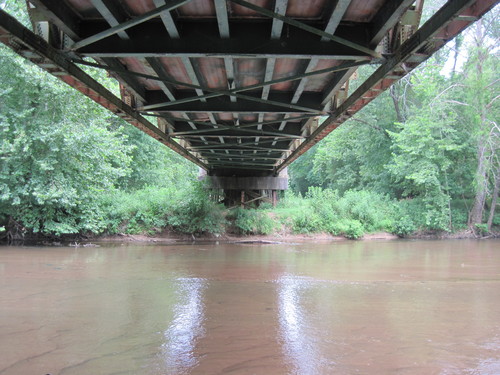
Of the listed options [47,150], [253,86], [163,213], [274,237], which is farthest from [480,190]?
[47,150]

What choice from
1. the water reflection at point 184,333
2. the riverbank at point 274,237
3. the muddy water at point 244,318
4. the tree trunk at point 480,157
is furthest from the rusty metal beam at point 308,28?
the tree trunk at point 480,157

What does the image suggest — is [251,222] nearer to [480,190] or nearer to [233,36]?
[480,190]

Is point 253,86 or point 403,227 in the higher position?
point 253,86

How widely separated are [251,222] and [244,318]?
14369mm

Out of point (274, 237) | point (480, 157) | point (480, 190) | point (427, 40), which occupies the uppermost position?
point (480, 157)

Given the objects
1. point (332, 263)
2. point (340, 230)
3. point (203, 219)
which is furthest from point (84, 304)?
point (340, 230)

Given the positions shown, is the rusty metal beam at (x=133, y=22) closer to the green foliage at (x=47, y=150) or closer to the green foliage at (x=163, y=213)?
the green foliage at (x=47, y=150)

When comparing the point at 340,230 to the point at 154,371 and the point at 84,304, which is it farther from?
the point at 154,371

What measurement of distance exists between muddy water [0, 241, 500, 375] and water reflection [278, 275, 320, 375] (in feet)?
0.06

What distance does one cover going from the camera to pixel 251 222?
66.6 feet

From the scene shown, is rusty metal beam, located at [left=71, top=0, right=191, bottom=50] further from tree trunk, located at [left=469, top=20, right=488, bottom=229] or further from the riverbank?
tree trunk, located at [left=469, top=20, right=488, bottom=229]

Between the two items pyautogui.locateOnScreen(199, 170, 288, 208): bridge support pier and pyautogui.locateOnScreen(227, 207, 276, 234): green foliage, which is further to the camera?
pyautogui.locateOnScreen(199, 170, 288, 208): bridge support pier

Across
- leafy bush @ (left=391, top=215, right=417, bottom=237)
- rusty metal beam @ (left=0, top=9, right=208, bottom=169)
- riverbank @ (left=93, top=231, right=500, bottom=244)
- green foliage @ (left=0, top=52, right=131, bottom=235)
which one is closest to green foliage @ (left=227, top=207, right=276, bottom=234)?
riverbank @ (left=93, top=231, right=500, bottom=244)

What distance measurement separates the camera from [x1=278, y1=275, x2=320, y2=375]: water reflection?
171 inches
